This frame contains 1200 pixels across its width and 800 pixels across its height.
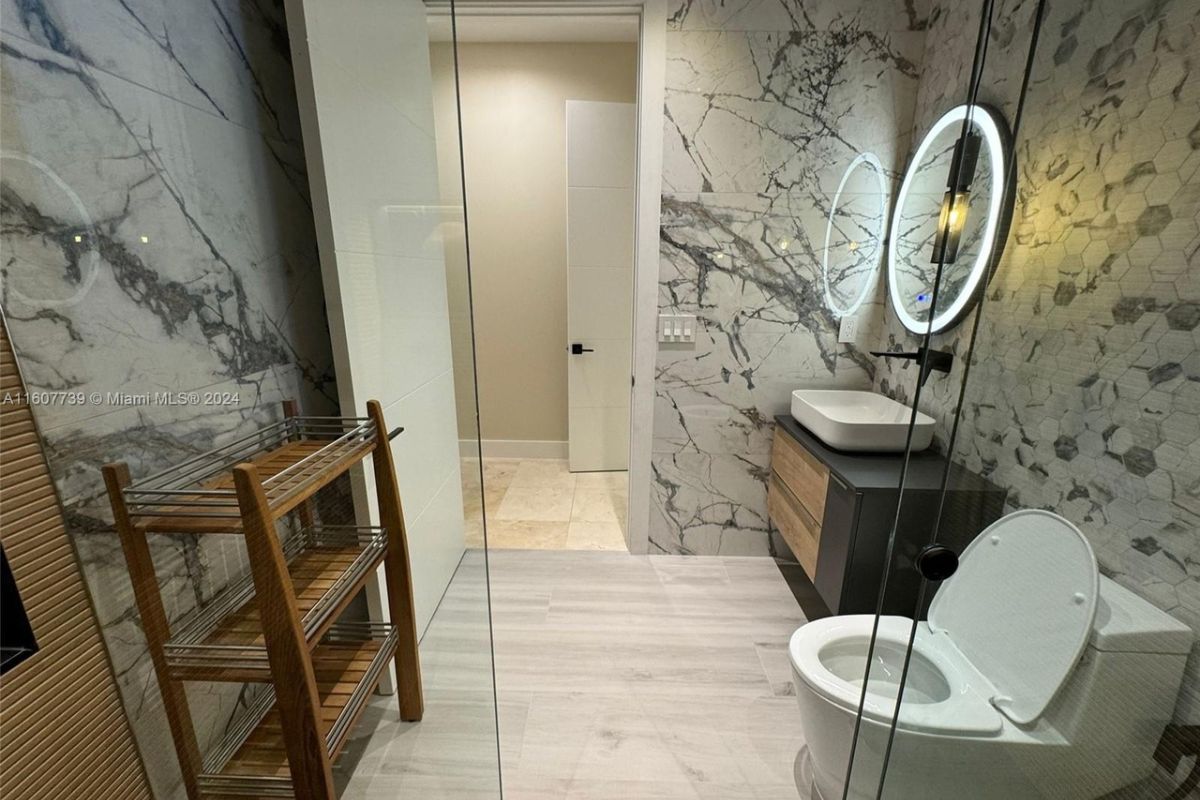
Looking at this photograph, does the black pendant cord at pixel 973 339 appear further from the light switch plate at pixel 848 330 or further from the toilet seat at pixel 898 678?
the light switch plate at pixel 848 330

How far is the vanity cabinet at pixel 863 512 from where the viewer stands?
4.03 ft

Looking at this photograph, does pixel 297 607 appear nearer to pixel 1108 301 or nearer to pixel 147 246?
pixel 147 246

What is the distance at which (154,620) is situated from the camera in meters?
0.88

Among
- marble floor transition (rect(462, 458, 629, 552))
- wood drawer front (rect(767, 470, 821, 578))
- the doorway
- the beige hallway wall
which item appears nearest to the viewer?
wood drawer front (rect(767, 470, 821, 578))

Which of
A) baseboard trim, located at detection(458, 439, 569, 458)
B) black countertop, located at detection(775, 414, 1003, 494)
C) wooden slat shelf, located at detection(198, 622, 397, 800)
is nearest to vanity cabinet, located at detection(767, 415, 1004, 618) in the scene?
black countertop, located at detection(775, 414, 1003, 494)

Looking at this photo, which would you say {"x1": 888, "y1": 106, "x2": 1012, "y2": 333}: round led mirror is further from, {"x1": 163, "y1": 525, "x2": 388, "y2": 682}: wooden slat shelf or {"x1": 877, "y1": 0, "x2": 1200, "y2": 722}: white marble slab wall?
{"x1": 163, "y1": 525, "x2": 388, "y2": 682}: wooden slat shelf

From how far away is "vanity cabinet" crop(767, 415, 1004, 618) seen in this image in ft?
4.03

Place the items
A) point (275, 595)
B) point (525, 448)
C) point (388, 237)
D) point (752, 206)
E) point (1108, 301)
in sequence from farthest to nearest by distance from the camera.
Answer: point (525, 448) → point (752, 206) → point (388, 237) → point (1108, 301) → point (275, 595)

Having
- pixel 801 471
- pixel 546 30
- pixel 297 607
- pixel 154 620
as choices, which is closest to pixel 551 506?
pixel 801 471

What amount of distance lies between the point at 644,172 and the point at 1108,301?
5.02 ft

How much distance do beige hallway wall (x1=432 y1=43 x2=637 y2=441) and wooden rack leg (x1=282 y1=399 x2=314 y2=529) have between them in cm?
211

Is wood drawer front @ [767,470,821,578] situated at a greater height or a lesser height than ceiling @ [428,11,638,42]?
lesser

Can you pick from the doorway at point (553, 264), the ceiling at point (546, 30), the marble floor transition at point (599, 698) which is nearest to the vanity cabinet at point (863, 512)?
the marble floor transition at point (599, 698)

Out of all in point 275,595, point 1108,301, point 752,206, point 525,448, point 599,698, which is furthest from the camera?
point 525,448
